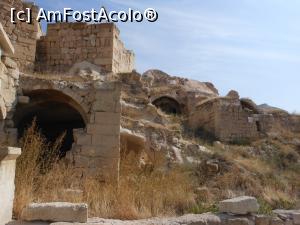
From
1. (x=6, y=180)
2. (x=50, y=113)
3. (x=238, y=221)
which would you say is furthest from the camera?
(x=50, y=113)

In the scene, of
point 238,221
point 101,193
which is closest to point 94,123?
point 101,193

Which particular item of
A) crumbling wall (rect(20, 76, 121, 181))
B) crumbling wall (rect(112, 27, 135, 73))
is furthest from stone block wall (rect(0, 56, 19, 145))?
crumbling wall (rect(112, 27, 135, 73))

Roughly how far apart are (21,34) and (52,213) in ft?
32.7

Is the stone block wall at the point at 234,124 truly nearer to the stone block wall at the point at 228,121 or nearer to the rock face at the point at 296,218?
the stone block wall at the point at 228,121

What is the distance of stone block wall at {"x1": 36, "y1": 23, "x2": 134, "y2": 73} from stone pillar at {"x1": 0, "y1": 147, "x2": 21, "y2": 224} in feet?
30.6

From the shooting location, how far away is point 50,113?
10711 millimetres

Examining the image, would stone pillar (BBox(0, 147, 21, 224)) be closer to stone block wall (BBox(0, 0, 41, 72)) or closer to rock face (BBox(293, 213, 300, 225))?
rock face (BBox(293, 213, 300, 225))

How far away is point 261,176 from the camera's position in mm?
11867

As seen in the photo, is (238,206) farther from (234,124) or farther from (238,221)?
(234,124)

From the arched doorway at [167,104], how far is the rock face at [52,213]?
16628mm

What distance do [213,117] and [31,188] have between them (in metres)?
12.5

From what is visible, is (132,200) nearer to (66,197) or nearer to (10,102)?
(66,197)

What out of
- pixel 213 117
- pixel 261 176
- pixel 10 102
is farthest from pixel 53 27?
pixel 261 176

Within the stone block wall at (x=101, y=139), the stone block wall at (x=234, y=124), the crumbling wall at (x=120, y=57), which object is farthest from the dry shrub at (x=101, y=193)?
the stone block wall at (x=234, y=124)
